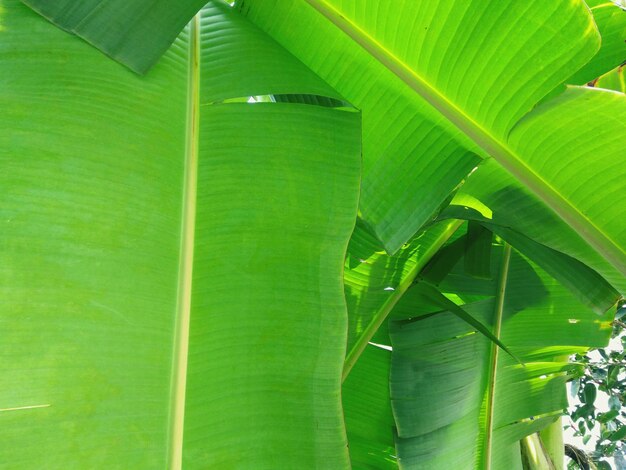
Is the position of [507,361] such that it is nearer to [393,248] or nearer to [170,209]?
[393,248]

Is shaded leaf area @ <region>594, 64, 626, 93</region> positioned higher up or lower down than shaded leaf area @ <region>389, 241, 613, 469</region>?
higher up

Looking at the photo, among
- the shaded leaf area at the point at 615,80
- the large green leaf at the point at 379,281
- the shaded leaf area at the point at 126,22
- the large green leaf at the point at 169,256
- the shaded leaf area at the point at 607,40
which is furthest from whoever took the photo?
the large green leaf at the point at 379,281

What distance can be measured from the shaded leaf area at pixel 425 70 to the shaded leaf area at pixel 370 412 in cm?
49

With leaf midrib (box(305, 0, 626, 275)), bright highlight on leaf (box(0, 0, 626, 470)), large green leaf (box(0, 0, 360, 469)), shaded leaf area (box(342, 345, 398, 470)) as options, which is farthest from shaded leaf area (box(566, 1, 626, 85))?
shaded leaf area (box(342, 345, 398, 470))

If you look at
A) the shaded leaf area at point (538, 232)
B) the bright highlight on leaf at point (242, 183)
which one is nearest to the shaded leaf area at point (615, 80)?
the bright highlight on leaf at point (242, 183)

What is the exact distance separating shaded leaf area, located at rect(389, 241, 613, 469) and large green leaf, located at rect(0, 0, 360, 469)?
0.50 m

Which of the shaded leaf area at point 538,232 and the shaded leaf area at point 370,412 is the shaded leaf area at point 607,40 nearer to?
the shaded leaf area at point 538,232

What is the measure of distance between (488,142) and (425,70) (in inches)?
4.9

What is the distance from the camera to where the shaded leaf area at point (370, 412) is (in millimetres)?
1187

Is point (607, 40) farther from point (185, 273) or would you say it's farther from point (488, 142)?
point (185, 273)

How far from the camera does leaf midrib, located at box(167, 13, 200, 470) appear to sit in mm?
570

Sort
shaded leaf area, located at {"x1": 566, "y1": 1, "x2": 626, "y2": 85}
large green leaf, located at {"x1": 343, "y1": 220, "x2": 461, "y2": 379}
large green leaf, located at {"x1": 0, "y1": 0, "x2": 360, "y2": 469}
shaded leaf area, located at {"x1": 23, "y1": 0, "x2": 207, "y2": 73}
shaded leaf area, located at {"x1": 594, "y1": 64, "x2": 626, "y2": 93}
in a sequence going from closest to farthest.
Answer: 1. large green leaf, located at {"x1": 0, "y1": 0, "x2": 360, "y2": 469}
2. shaded leaf area, located at {"x1": 23, "y1": 0, "x2": 207, "y2": 73}
3. shaded leaf area, located at {"x1": 566, "y1": 1, "x2": 626, "y2": 85}
4. shaded leaf area, located at {"x1": 594, "y1": 64, "x2": 626, "y2": 93}
5. large green leaf, located at {"x1": 343, "y1": 220, "x2": 461, "y2": 379}

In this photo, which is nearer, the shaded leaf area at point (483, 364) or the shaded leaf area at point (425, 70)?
the shaded leaf area at point (425, 70)

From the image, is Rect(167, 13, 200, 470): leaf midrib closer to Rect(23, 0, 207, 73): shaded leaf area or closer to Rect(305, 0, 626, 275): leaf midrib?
Rect(23, 0, 207, 73): shaded leaf area
